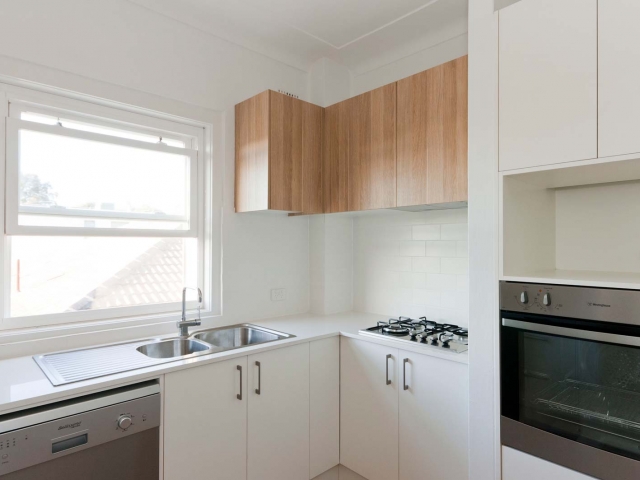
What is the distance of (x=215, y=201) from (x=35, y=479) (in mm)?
1608

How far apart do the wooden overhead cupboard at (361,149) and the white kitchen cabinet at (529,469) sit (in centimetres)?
112

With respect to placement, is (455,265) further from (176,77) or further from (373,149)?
(176,77)

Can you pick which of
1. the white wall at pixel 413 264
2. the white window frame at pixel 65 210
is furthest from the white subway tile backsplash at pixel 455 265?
the white window frame at pixel 65 210

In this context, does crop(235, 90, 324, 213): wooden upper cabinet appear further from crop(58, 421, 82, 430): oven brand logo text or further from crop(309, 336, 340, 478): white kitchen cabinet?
crop(58, 421, 82, 430): oven brand logo text

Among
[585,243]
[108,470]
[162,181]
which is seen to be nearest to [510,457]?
[585,243]

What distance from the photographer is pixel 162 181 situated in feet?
7.86

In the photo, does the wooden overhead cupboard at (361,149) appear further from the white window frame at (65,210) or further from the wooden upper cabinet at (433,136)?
the white window frame at (65,210)

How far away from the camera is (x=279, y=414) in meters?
2.07

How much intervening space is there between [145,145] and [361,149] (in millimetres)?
1275

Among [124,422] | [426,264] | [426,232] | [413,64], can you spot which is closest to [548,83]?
[426,232]

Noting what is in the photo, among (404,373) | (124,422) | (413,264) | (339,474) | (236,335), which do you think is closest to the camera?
(124,422)

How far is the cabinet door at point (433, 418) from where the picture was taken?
182 cm

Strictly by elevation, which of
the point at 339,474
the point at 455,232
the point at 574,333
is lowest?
the point at 339,474

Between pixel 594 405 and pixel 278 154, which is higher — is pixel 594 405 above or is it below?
below
